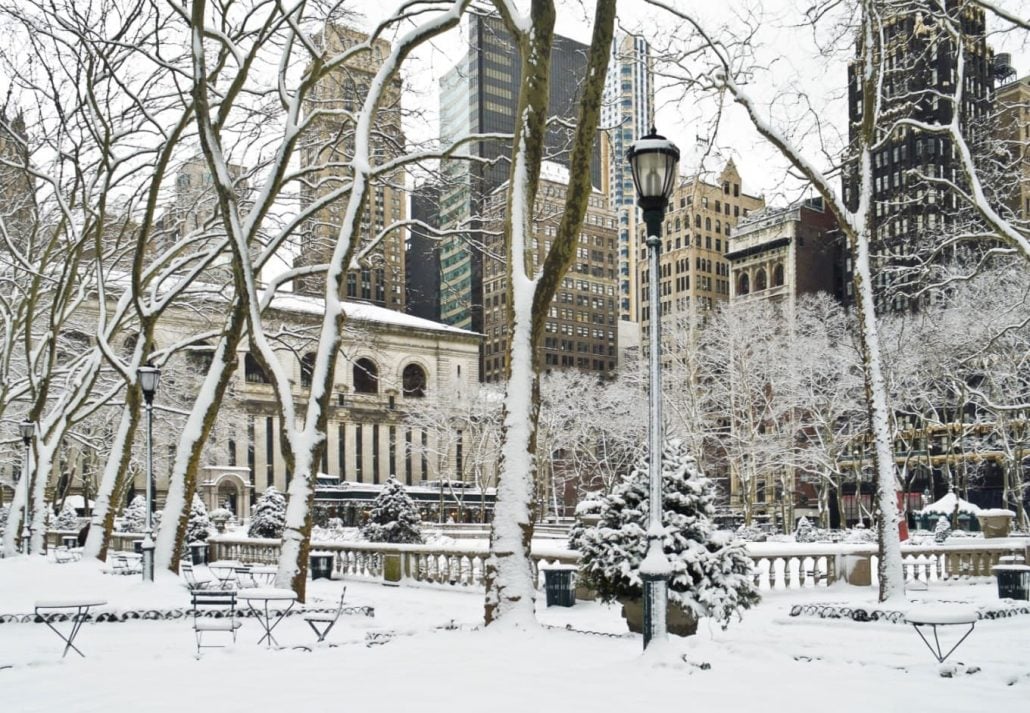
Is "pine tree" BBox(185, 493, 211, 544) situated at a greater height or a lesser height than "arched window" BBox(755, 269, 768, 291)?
lesser

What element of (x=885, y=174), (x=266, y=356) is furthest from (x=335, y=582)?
(x=885, y=174)

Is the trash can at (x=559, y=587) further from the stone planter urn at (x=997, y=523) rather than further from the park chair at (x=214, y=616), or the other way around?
the stone planter urn at (x=997, y=523)

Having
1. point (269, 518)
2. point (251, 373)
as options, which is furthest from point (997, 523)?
point (251, 373)

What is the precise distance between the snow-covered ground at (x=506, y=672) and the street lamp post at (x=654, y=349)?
452mm

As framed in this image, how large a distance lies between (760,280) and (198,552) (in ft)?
301

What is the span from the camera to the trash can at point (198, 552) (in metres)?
31.9

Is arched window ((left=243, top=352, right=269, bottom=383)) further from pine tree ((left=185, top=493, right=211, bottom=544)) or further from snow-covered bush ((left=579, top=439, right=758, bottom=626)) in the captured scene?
snow-covered bush ((left=579, top=439, right=758, bottom=626))


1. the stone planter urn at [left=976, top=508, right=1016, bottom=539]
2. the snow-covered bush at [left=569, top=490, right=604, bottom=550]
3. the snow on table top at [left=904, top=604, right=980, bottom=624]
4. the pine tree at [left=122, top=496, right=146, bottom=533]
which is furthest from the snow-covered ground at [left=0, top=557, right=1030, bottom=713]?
the pine tree at [left=122, top=496, right=146, bottom=533]

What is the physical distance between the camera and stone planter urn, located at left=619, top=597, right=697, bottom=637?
14.0 metres

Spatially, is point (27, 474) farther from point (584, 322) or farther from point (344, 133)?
point (584, 322)

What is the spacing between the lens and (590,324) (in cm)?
13788

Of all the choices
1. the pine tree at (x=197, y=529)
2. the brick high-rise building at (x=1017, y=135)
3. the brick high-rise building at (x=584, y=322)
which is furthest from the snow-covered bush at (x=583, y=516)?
the brick high-rise building at (x=584, y=322)

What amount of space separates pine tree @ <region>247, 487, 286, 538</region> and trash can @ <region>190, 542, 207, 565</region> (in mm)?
4746

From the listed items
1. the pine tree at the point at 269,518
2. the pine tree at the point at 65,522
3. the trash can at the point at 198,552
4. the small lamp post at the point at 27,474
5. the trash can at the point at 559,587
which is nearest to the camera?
the trash can at the point at 559,587
